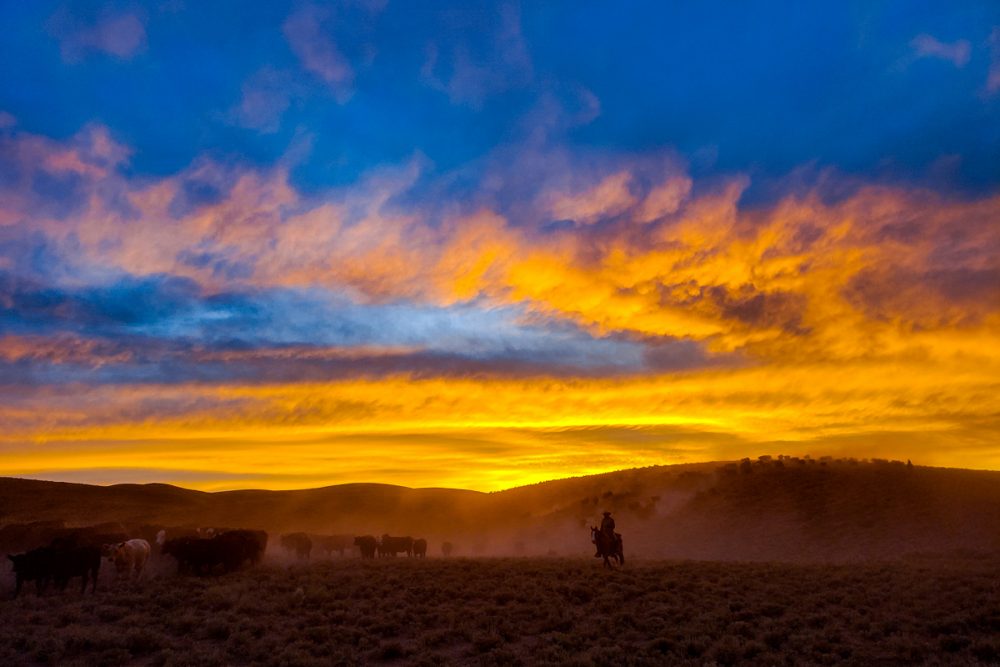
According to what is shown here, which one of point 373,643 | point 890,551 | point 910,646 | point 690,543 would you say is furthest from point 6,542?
point 890,551

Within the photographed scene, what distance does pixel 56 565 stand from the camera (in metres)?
22.8

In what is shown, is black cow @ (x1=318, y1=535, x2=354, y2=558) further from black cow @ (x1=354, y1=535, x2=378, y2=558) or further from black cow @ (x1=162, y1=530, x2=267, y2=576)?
black cow @ (x1=162, y1=530, x2=267, y2=576)

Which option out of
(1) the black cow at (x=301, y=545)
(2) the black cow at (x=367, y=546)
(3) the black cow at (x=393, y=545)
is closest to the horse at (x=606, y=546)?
(2) the black cow at (x=367, y=546)

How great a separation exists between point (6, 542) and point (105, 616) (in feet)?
76.6

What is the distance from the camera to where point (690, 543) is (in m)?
53.9

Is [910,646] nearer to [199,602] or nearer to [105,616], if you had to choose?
[199,602]

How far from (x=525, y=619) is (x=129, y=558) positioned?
16301 millimetres

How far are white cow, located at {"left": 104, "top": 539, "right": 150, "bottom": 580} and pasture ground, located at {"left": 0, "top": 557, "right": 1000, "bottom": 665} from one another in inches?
74.8

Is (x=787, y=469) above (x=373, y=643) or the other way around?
above

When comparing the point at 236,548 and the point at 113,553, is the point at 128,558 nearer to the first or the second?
the point at 113,553

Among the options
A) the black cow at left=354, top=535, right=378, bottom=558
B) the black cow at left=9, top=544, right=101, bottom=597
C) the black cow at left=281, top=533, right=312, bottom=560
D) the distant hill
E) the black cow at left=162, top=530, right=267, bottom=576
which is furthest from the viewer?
the distant hill

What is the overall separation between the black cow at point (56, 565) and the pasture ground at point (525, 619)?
66 centimetres

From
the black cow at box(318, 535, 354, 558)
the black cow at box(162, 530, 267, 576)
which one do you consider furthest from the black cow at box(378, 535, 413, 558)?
the black cow at box(162, 530, 267, 576)

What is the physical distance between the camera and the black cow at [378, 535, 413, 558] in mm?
43406
